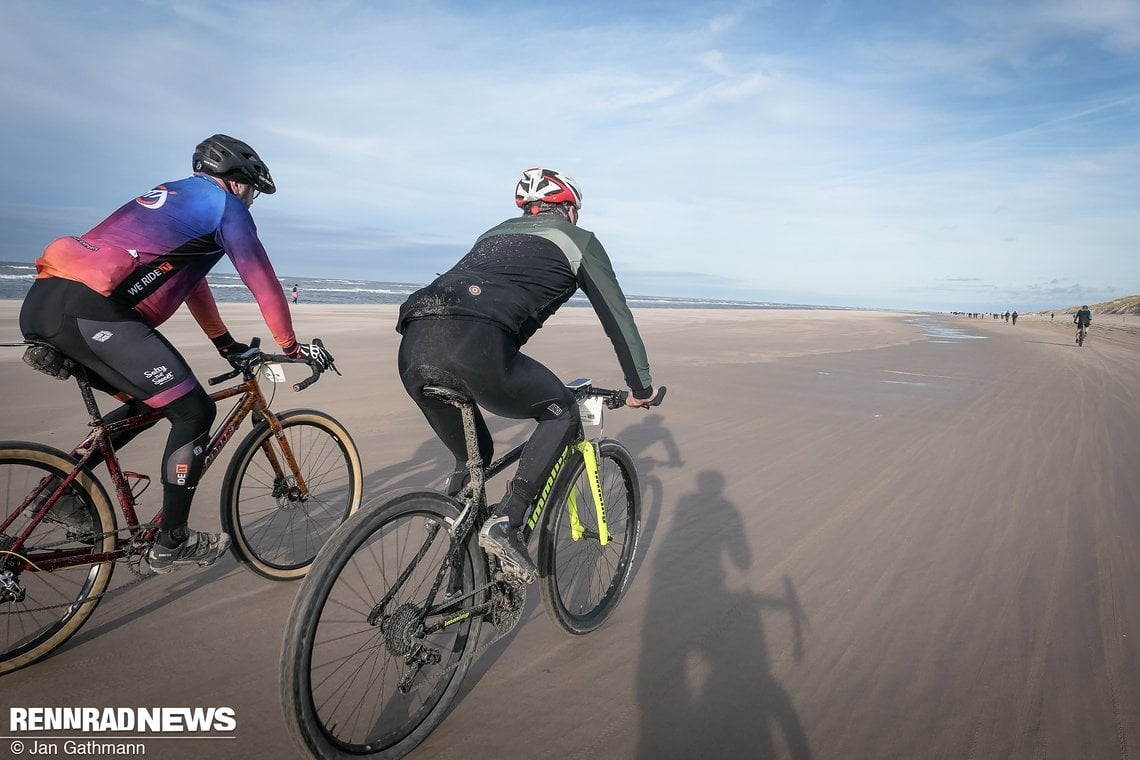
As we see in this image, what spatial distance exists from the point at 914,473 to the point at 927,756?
410 centimetres

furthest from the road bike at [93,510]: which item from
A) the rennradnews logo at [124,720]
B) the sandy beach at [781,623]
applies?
the rennradnews logo at [124,720]

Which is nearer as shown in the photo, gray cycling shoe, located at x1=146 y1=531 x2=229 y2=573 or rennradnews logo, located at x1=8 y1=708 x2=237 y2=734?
rennradnews logo, located at x1=8 y1=708 x2=237 y2=734

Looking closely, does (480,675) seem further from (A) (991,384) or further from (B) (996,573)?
(A) (991,384)

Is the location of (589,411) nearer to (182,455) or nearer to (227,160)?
(182,455)

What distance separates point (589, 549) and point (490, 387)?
66.5 inches

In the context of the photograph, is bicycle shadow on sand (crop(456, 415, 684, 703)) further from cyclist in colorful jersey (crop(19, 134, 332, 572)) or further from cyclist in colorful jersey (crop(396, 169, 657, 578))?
cyclist in colorful jersey (crop(19, 134, 332, 572))

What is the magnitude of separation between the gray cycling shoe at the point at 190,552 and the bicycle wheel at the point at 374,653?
28.2 inches

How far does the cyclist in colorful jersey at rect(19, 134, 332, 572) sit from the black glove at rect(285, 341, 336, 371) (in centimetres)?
3

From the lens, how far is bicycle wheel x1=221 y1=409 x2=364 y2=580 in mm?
3336

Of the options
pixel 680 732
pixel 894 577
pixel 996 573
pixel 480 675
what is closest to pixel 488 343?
pixel 480 675

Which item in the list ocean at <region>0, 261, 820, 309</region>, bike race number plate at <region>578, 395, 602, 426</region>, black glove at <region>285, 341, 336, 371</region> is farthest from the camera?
ocean at <region>0, 261, 820, 309</region>

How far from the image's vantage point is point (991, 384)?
11.7 meters

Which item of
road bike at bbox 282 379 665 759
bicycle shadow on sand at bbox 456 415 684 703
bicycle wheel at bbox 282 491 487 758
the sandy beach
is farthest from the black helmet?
bicycle shadow on sand at bbox 456 415 684 703

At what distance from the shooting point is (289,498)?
370 cm
